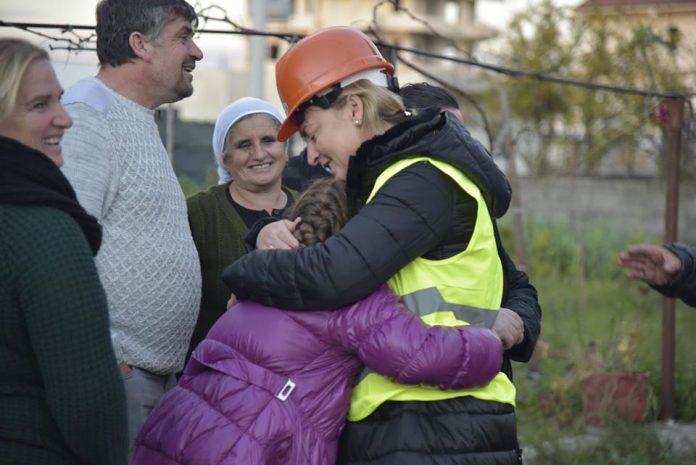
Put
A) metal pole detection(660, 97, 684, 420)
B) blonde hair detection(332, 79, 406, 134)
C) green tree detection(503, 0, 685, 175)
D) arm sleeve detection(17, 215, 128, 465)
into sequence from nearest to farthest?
arm sleeve detection(17, 215, 128, 465), blonde hair detection(332, 79, 406, 134), metal pole detection(660, 97, 684, 420), green tree detection(503, 0, 685, 175)

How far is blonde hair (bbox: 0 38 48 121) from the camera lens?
2.41 meters

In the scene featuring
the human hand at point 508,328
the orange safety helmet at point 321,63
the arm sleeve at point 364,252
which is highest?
the orange safety helmet at point 321,63

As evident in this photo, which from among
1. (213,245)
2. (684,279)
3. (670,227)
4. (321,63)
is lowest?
(670,227)

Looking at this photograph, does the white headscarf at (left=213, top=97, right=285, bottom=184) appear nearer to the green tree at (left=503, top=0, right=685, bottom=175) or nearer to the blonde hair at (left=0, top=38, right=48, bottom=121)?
the blonde hair at (left=0, top=38, right=48, bottom=121)

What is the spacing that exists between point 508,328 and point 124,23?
57.4 inches

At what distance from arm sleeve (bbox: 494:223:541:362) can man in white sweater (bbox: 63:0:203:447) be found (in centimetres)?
93

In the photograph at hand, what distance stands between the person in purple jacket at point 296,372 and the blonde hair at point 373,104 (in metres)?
0.31

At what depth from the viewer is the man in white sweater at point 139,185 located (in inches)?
129

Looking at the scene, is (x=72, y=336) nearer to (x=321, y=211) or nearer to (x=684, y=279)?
(x=321, y=211)

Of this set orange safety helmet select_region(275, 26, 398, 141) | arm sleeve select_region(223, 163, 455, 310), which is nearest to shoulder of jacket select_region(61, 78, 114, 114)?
orange safety helmet select_region(275, 26, 398, 141)

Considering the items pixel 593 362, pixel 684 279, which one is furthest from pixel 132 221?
pixel 593 362

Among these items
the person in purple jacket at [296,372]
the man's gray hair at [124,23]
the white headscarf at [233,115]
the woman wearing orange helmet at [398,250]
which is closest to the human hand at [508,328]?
the woman wearing orange helmet at [398,250]

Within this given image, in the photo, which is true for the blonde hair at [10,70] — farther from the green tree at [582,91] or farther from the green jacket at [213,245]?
the green tree at [582,91]

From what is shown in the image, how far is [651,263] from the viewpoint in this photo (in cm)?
405
